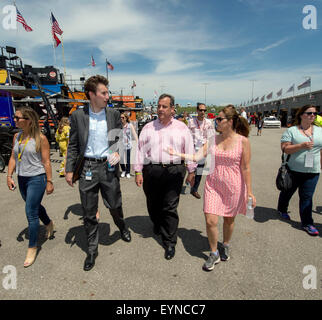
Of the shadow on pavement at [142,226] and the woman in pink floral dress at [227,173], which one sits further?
the shadow on pavement at [142,226]

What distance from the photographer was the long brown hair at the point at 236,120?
7.93 ft

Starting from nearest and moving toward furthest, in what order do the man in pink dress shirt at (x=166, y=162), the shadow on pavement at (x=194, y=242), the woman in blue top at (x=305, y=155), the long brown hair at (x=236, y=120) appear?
the long brown hair at (x=236, y=120), the man in pink dress shirt at (x=166, y=162), the shadow on pavement at (x=194, y=242), the woman in blue top at (x=305, y=155)

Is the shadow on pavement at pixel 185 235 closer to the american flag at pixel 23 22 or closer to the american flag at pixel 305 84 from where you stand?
the american flag at pixel 23 22

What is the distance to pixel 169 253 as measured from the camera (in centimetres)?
286

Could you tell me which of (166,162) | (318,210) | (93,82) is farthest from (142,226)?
(318,210)

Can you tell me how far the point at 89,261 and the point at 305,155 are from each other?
3.55 meters

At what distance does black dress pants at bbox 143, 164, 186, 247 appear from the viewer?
2.80 meters

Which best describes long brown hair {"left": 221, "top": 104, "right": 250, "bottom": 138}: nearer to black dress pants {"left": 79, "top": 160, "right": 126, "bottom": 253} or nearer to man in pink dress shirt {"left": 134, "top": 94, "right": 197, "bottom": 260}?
man in pink dress shirt {"left": 134, "top": 94, "right": 197, "bottom": 260}

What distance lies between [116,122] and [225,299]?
7.95 feet

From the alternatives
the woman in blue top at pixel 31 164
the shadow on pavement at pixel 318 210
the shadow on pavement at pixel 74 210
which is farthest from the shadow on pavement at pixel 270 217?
the woman in blue top at pixel 31 164

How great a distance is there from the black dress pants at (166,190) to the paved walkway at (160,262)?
1.20ft

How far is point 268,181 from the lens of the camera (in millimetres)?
6125

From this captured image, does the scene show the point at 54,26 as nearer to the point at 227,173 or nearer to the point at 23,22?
the point at 23,22

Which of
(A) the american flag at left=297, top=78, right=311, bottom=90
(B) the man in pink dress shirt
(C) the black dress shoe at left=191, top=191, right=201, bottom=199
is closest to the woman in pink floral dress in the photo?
(B) the man in pink dress shirt
